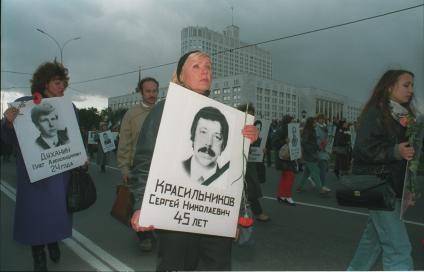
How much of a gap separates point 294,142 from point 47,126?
5.71 m

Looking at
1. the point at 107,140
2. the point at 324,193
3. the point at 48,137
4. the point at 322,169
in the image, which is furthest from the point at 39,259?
the point at 107,140

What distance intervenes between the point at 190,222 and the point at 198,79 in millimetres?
768

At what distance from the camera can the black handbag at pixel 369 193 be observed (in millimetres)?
2986

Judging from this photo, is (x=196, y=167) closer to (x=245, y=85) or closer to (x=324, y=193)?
(x=324, y=193)

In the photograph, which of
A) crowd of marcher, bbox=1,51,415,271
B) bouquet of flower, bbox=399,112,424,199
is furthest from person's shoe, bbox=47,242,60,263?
bouquet of flower, bbox=399,112,424,199

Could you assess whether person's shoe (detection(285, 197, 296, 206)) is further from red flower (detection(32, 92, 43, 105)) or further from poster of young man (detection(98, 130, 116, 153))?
poster of young man (detection(98, 130, 116, 153))

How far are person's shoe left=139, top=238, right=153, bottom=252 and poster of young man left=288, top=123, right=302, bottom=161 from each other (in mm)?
3944

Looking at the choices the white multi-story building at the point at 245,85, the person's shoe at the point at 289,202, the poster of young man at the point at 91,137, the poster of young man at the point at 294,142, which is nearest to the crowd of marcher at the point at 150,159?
the white multi-story building at the point at 245,85

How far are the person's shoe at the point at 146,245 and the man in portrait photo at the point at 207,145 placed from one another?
2.73m

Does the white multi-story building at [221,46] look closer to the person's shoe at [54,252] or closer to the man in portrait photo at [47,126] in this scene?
the person's shoe at [54,252]

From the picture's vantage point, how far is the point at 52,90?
13.1 ft

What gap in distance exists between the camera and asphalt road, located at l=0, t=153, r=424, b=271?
4.32 m

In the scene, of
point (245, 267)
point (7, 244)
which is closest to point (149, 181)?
point (245, 267)

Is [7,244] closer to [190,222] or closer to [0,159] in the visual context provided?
[190,222]
